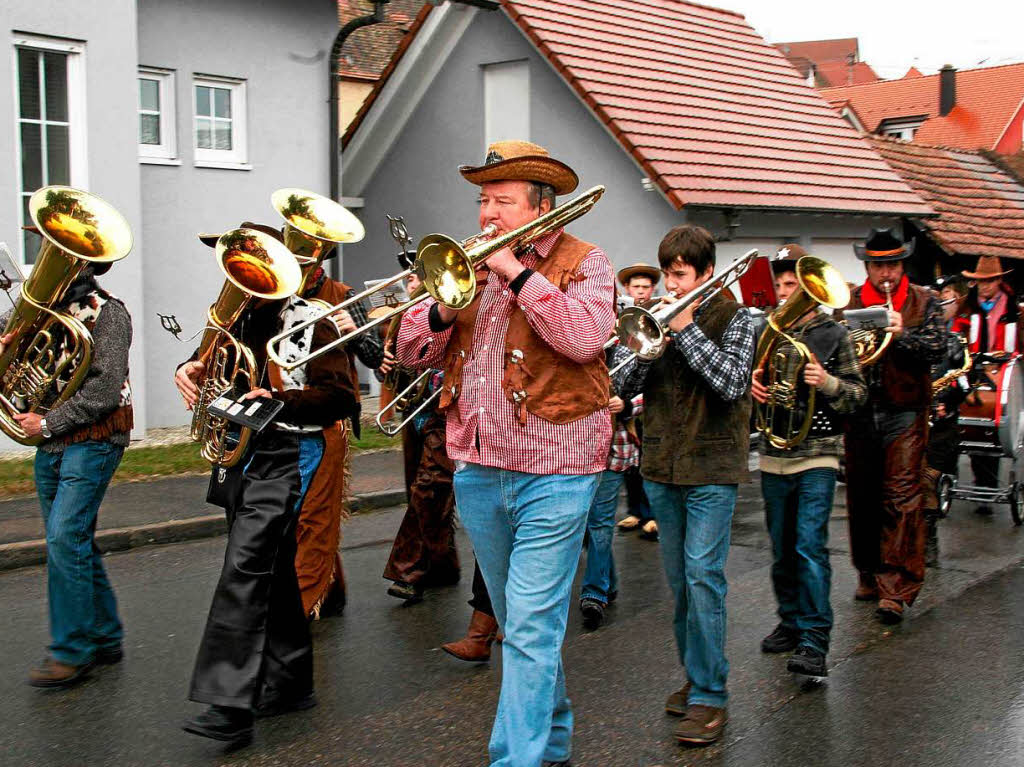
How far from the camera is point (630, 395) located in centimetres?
505

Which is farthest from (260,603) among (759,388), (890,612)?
(890,612)

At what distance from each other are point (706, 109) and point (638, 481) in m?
9.01

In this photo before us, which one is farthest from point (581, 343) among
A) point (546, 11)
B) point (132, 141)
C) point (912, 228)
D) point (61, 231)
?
point (912, 228)

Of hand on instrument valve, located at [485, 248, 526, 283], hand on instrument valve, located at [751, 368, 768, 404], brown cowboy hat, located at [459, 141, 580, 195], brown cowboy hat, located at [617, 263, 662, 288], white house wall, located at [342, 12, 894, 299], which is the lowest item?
hand on instrument valve, located at [751, 368, 768, 404]

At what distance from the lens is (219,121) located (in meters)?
13.7

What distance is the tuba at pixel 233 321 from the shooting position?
4555mm

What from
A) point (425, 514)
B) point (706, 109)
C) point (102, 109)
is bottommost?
point (425, 514)

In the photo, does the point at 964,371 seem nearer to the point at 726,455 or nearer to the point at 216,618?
the point at 726,455

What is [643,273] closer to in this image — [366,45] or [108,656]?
[108,656]

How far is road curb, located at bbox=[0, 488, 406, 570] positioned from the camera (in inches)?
304

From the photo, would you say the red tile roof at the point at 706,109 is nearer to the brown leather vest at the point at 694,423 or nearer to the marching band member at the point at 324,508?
the marching band member at the point at 324,508

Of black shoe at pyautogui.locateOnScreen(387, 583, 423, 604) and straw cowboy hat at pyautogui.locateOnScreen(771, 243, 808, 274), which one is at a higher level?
straw cowboy hat at pyautogui.locateOnScreen(771, 243, 808, 274)

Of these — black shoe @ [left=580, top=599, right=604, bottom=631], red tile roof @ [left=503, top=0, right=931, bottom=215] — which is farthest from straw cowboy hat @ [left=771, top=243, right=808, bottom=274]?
red tile roof @ [left=503, top=0, right=931, bottom=215]

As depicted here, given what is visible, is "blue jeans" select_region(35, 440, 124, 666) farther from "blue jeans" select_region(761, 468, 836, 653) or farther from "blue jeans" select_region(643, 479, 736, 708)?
"blue jeans" select_region(761, 468, 836, 653)
